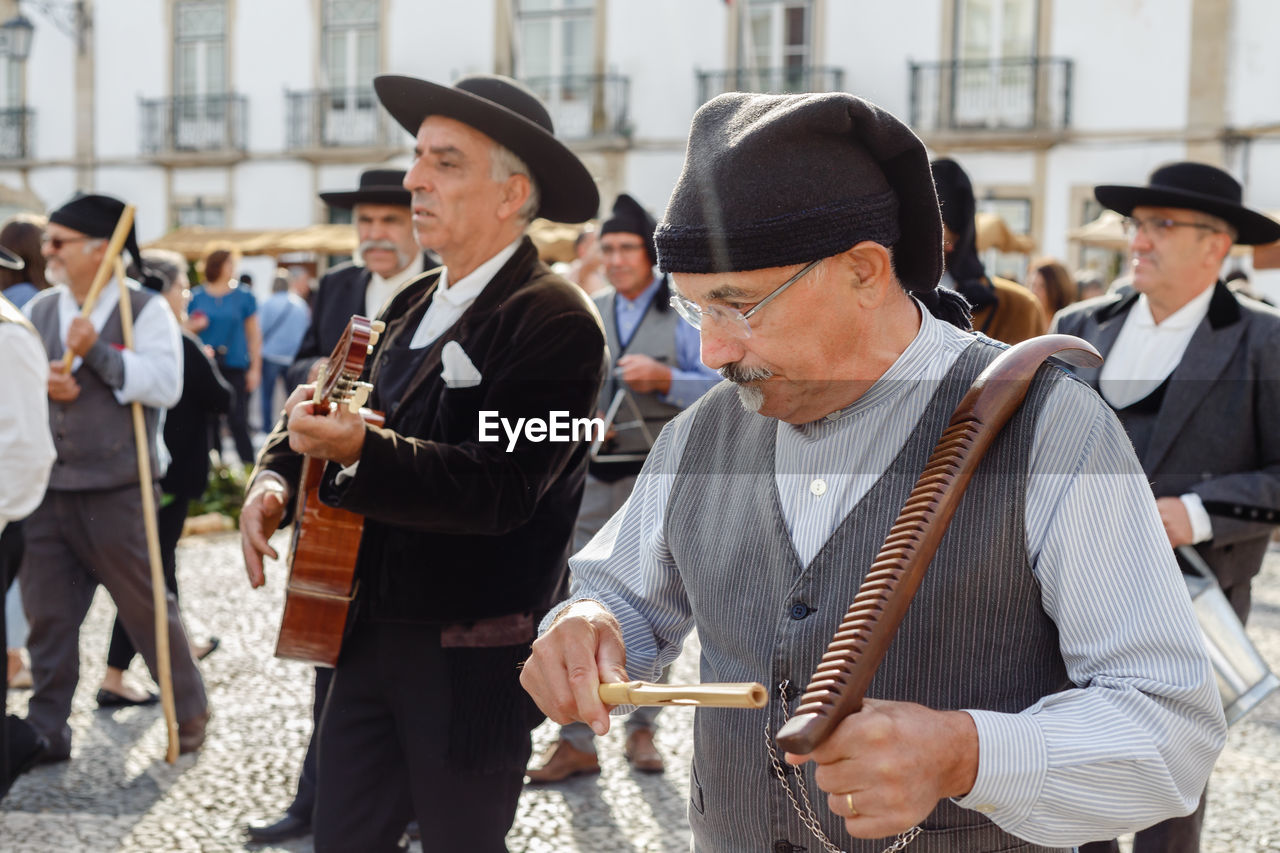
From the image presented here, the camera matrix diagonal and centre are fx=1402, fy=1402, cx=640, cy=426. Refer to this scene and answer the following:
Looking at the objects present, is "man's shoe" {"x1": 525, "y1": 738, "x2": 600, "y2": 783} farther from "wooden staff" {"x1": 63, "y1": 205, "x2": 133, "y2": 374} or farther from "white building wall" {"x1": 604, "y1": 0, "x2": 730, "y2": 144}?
"white building wall" {"x1": 604, "y1": 0, "x2": 730, "y2": 144}

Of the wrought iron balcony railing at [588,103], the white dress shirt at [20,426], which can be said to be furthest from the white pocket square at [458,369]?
the wrought iron balcony railing at [588,103]

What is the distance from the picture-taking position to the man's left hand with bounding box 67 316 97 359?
4957mm

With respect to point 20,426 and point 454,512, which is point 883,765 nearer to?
point 454,512

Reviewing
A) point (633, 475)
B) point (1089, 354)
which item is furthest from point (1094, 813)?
point (633, 475)

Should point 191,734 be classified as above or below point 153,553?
below

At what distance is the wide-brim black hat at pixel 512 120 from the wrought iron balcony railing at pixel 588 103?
2110 centimetres

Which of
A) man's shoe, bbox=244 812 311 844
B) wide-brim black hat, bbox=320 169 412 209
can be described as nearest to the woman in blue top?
wide-brim black hat, bbox=320 169 412 209

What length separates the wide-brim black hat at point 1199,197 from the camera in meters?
3.89

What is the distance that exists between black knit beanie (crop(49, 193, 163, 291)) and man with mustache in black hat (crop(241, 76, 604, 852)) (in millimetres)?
2550

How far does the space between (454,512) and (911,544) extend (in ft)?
4.94

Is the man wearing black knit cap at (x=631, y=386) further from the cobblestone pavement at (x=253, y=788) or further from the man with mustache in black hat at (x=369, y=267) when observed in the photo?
the man with mustache in black hat at (x=369, y=267)

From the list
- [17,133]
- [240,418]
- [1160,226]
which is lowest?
[240,418]

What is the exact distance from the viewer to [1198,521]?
141 inches

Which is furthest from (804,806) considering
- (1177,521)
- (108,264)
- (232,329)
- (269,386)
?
(269,386)
